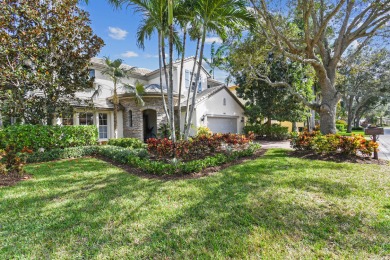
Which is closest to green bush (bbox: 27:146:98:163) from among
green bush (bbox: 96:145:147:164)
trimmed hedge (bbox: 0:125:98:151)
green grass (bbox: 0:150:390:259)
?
trimmed hedge (bbox: 0:125:98:151)

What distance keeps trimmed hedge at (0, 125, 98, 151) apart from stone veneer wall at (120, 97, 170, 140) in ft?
14.3

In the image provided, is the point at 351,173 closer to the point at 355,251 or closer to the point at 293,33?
the point at 355,251

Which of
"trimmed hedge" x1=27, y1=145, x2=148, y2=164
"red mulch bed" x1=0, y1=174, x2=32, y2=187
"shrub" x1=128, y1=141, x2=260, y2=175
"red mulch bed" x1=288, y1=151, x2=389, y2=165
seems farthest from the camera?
"trimmed hedge" x1=27, y1=145, x2=148, y2=164

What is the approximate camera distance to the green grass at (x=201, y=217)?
9.77 feet

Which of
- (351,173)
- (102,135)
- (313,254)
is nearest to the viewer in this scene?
(313,254)

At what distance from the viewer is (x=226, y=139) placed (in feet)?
31.0

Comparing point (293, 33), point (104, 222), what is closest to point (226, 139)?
point (104, 222)

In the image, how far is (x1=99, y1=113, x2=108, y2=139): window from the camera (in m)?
16.8

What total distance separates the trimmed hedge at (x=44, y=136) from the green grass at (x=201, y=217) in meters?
5.01

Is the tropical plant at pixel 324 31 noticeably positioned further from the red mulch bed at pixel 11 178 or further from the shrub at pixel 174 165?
the red mulch bed at pixel 11 178

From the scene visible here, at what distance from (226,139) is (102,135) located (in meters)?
12.2

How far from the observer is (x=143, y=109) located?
54.1 ft

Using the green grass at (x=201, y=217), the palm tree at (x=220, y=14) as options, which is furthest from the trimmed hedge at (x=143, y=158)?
the palm tree at (x=220, y=14)

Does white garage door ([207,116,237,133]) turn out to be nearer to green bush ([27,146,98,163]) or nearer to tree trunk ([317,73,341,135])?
tree trunk ([317,73,341,135])
